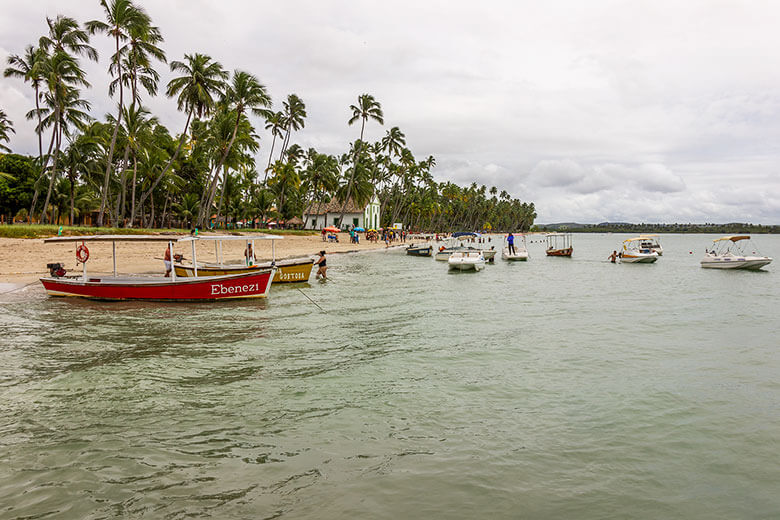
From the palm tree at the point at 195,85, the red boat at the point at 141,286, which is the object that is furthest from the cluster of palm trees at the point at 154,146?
the red boat at the point at 141,286

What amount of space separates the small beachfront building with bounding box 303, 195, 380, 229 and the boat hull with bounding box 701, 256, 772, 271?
2221 inches

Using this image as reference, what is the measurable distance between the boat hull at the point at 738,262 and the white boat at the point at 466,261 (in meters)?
20.2

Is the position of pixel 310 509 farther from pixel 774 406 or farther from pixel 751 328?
pixel 751 328

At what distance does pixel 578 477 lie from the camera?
539 centimetres

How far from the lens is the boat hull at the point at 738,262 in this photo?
36938mm

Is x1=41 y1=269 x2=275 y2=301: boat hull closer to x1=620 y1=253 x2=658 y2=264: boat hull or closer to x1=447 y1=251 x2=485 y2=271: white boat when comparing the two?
x1=447 y1=251 x2=485 y2=271: white boat

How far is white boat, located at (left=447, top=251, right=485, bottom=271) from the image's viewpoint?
34.3 metres

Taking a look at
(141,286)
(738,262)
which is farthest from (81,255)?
(738,262)

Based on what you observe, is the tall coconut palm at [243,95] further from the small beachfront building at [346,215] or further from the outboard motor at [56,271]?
the small beachfront building at [346,215]

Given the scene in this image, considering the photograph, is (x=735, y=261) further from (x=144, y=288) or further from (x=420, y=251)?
(x=144, y=288)

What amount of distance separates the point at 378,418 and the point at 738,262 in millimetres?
41521

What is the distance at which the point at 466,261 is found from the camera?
3441cm

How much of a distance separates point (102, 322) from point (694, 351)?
16.0 metres

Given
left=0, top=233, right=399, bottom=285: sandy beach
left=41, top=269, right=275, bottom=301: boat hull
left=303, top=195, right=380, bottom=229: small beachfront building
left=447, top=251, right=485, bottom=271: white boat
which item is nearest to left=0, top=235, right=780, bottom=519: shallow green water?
left=41, top=269, right=275, bottom=301: boat hull
